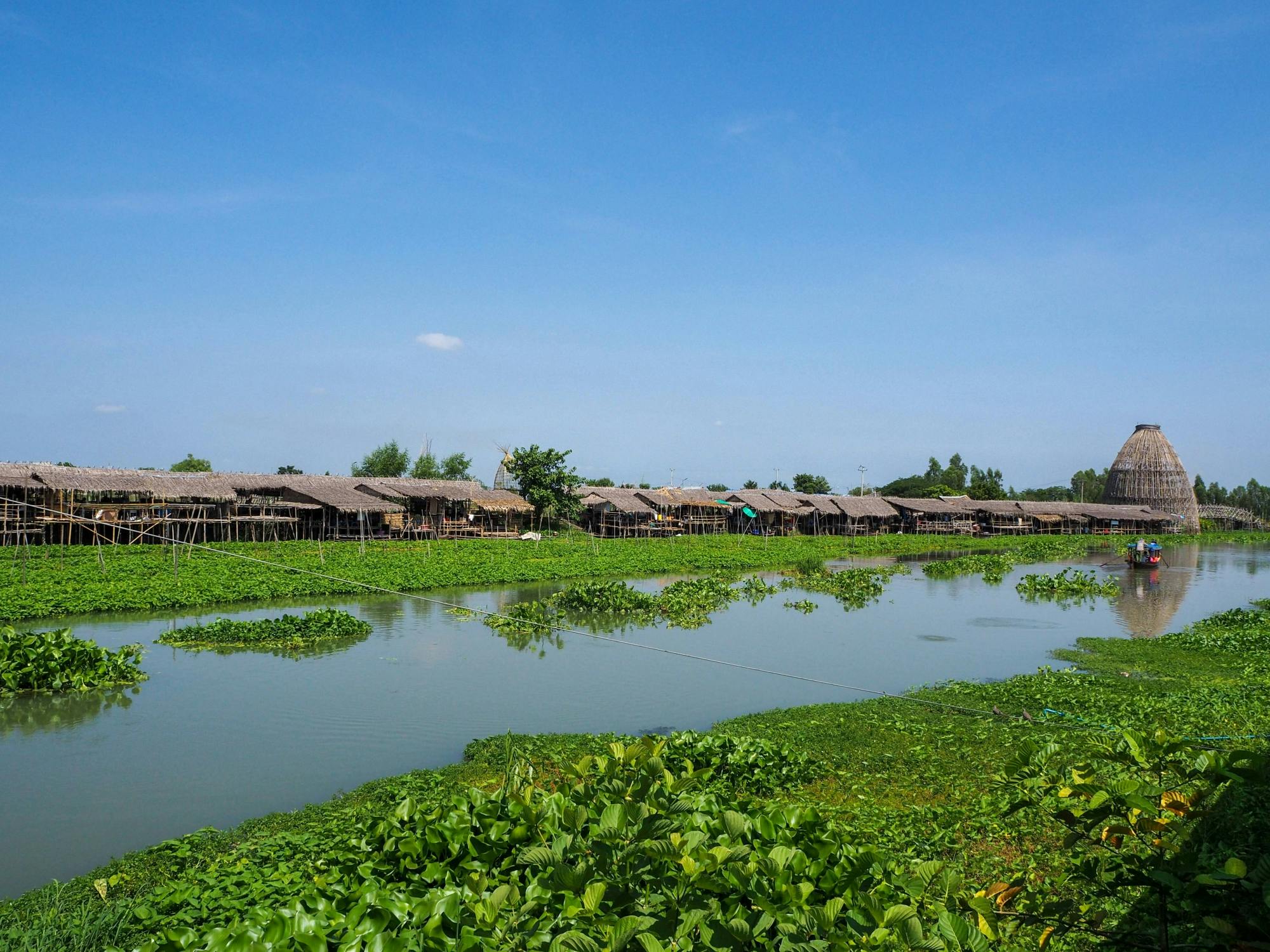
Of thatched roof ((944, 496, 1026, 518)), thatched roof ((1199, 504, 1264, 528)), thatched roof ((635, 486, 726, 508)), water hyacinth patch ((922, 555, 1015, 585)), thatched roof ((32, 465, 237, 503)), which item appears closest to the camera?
thatched roof ((32, 465, 237, 503))

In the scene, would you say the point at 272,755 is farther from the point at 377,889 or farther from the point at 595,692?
the point at 377,889

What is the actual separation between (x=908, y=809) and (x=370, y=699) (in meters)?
7.09

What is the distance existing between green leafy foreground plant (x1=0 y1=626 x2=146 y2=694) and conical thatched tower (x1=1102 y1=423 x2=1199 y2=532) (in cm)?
7238

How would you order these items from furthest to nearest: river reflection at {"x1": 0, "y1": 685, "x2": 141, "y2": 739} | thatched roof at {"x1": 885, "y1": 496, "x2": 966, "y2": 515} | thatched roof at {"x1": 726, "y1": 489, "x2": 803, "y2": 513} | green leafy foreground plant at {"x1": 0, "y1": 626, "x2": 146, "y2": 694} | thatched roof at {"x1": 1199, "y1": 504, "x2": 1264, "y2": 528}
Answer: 1. thatched roof at {"x1": 1199, "y1": 504, "x2": 1264, "y2": 528}
2. thatched roof at {"x1": 885, "y1": 496, "x2": 966, "y2": 515}
3. thatched roof at {"x1": 726, "y1": 489, "x2": 803, "y2": 513}
4. green leafy foreground plant at {"x1": 0, "y1": 626, "x2": 146, "y2": 694}
5. river reflection at {"x1": 0, "y1": 685, "x2": 141, "y2": 739}

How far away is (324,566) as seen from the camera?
23250 mm

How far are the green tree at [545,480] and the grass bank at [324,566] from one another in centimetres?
196

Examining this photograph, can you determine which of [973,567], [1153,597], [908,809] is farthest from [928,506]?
[908,809]

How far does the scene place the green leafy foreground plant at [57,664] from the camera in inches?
431

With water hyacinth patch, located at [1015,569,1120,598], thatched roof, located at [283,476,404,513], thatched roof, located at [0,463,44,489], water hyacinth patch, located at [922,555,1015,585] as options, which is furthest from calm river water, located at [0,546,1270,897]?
thatched roof, located at [283,476,404,513]

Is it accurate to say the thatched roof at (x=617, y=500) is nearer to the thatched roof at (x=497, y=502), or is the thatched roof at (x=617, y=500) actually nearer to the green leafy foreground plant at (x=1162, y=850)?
the thatched roof at (x=497, y=502)

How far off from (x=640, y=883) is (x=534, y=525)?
41.4 metres

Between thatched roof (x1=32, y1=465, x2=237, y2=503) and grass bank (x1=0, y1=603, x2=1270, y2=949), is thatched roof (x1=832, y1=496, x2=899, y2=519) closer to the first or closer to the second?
thatched roof (x1=32, y1=465, x2=237, y2=503)

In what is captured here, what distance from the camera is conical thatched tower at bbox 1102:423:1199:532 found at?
2591 inches

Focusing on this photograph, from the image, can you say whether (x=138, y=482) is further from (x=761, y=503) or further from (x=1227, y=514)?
(x=1227, y=514)
